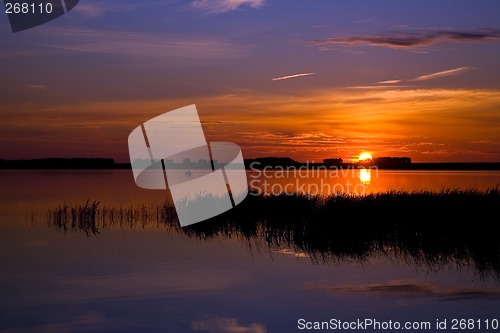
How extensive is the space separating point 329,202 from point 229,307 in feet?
29.4

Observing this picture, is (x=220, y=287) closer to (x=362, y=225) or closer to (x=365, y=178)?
(x=362, y=225)

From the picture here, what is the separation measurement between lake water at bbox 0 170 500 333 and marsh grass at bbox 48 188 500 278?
308 mm

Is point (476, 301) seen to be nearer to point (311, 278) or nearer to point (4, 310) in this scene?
point (311, 278)

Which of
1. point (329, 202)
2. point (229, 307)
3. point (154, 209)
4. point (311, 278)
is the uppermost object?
point (229, 307)

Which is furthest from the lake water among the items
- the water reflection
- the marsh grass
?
the water reflection

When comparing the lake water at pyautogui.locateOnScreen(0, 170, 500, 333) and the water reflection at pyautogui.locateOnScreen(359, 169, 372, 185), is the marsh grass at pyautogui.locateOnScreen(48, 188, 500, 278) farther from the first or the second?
the water reflection at pyautogui.locateOnScreen(359, 169, 372, 185)

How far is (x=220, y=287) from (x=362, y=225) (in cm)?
723

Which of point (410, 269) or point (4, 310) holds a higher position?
point (4, 310)

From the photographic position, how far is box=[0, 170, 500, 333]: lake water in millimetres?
9625

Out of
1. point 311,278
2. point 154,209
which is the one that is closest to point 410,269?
point 311,278

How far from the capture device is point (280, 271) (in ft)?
44.4

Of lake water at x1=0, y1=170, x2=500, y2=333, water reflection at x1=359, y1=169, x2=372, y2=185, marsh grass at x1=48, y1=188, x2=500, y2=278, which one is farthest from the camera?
water reflection at x1=359, y1=169, x2=372, y2=185

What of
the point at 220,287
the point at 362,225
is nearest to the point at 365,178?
the point at 362,225

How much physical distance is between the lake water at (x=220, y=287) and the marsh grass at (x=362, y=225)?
308mm
